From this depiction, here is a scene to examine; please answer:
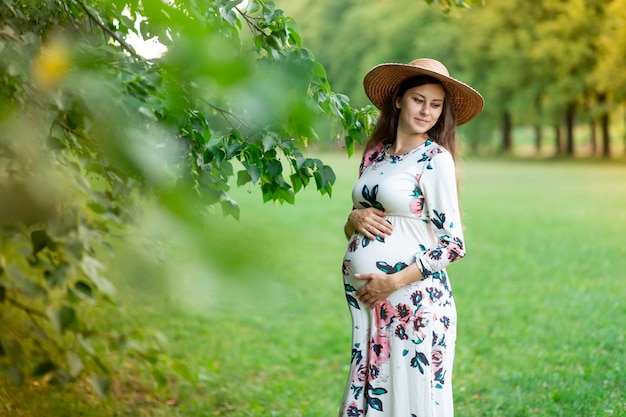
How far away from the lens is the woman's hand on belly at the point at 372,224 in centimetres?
312

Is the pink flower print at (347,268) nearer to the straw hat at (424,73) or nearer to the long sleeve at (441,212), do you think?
the long sleeve at (441,212)

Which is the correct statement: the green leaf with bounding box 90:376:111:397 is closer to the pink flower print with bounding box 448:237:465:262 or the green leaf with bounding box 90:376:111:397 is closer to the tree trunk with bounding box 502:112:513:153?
the pink flower print with bounding box 448:237:465:262

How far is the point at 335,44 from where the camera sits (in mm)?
53719

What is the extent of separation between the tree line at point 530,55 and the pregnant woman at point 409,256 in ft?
83.7

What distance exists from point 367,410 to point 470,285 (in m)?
6.29

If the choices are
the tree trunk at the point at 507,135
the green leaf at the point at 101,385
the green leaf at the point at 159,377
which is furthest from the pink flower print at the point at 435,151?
the tree trunk at the point at 507,135

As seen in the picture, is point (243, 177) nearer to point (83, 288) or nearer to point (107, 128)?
point (83, 288)

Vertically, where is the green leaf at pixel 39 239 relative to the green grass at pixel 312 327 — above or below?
above

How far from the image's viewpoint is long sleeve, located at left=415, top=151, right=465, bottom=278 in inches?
118

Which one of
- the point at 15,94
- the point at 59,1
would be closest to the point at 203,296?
the point at 15,94

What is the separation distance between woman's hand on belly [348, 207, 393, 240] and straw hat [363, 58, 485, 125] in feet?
1.87

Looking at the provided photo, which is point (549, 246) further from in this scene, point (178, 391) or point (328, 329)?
point (178, 391)

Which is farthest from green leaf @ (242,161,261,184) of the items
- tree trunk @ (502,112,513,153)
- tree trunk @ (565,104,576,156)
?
tree trunk @ (502,112,513,153)

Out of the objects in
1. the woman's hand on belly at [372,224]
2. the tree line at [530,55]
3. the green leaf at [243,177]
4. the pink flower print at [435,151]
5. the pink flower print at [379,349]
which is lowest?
the pink flower print at [379,349]
